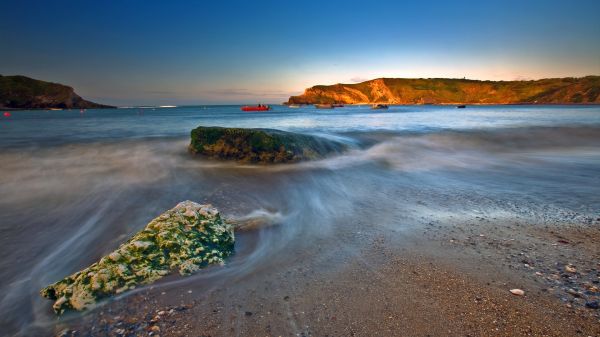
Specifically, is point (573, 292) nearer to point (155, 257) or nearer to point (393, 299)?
point (393, 299)

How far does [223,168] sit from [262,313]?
6.82 metres

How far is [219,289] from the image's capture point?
9.08 feet

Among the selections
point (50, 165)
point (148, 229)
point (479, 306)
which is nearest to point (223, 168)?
point (148, 229)

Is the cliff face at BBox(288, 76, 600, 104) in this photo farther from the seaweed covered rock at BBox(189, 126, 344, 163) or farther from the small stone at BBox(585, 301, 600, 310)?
the small stone at BBox(585, 301, 600, 310)

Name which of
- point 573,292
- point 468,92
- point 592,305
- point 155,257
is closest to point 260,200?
point 155,257

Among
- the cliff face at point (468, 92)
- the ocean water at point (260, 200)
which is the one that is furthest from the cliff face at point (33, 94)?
the ocean water at point (260, 200)

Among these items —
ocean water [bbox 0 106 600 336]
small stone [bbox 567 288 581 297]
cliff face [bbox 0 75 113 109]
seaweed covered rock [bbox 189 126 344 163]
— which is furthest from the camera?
cliff face [bbox 0 75 113 109]

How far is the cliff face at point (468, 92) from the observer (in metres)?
121

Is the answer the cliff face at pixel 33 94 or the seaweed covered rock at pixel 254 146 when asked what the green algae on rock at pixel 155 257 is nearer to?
the seaweed covered rock at pixel 254 146

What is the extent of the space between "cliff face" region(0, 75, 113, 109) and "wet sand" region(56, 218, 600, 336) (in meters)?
180

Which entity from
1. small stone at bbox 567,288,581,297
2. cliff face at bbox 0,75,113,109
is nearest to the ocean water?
small stone at bbox 567,288,581,297

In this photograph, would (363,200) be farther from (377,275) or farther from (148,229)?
(148,229)

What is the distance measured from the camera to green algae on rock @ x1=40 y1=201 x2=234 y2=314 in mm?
2586

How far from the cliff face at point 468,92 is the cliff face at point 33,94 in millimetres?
123008
